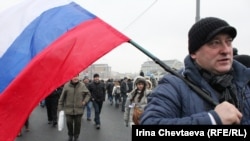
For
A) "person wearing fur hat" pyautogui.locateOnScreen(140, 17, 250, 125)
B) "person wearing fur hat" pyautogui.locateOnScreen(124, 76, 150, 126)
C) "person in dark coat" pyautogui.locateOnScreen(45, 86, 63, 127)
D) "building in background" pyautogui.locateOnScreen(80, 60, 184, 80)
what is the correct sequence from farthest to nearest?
1. "person in dark coat" pyautogui.locateOnScreen(45, 86, 63, 127)
2. "person wearing fur hat" pyautogui.locateOnScreen(124, 76, 150, 126)
3. "building in background" pyautogui.locateOnScreen(80, 60, 184, 80)
4. "person wearing fur hat" pyautogui.locateOnScreen(140, 17, 250, 125)

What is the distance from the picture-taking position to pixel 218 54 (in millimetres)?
2104

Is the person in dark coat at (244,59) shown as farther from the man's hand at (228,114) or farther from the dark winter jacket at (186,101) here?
the man's hand at (228,114)

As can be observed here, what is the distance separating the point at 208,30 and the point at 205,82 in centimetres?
27

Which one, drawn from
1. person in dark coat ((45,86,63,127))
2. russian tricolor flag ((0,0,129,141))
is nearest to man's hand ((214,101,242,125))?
russian tricolor flag ((0,0,129,141))

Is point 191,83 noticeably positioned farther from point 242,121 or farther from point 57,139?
point 57,139

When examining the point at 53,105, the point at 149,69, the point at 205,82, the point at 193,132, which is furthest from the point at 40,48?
the point at 149,69

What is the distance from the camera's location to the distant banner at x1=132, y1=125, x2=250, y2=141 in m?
1.83

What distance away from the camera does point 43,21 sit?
3305mm

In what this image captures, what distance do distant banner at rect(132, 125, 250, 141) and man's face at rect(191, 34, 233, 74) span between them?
1.17 feet

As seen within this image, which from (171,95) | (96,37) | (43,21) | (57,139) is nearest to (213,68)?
(171,95)

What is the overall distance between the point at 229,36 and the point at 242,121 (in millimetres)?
456

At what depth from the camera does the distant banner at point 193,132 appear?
1829mm

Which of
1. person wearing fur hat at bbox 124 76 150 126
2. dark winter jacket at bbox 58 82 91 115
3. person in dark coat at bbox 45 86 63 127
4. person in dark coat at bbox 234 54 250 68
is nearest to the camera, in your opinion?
person in dark coat at bbox 234 54 250 68

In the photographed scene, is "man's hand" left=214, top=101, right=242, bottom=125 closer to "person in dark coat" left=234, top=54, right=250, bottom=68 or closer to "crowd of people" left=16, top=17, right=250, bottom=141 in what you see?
"crowd of people" left=16, top=17, right=250, bottom=141
